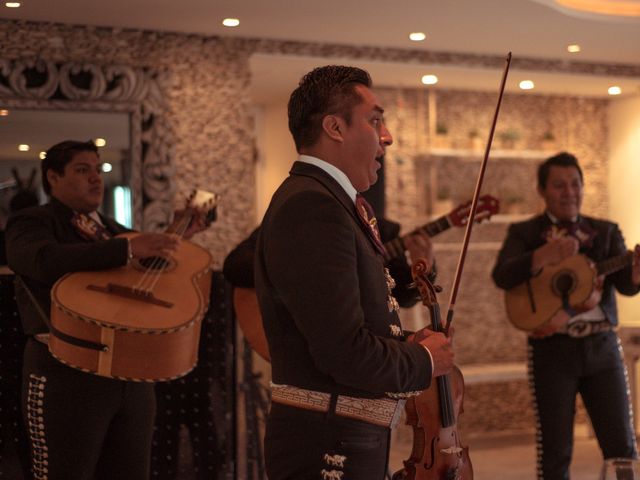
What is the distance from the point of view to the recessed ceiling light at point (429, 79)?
593cm

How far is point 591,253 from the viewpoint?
404cm

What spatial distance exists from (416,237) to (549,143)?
10.3 feet

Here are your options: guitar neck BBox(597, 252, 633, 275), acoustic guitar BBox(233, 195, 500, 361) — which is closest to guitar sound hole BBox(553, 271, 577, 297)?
guitar neck BBox(597, 252, 633, 275)

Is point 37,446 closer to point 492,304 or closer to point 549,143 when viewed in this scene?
point 492,304

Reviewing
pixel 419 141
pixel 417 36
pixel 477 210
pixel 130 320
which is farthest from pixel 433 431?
pixel 419 141

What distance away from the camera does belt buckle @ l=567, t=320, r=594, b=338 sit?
3828mm

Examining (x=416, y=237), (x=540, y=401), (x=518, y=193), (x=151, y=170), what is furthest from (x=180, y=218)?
(x=518, y=193)

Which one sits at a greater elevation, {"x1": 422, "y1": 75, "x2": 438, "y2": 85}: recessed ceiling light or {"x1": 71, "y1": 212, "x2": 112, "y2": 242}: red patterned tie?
{"x1": 422, "y1": 75, "x2": 438, "y2": 85}: recessed ceiling light

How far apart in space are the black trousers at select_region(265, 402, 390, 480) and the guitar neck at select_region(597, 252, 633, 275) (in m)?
2.26

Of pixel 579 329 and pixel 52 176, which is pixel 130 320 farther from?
pixel 579 329

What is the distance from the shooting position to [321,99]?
1966mm

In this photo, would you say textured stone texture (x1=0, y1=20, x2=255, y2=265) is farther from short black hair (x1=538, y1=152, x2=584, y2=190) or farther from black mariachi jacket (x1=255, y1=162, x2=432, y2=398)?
black mariachi jacket (x1=255, y1=162, x2=432, y2=398)

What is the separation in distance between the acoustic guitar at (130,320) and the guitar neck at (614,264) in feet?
5.45

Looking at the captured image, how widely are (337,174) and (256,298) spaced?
2.16 m
